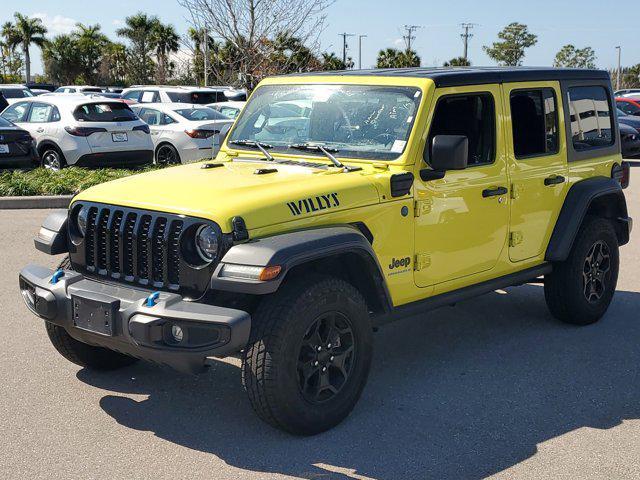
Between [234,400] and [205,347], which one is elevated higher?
[205,347]

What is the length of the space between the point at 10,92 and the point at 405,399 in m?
25.2

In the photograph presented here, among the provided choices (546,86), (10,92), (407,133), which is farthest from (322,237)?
(10,92)

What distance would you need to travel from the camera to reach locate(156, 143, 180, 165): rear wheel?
16906mm

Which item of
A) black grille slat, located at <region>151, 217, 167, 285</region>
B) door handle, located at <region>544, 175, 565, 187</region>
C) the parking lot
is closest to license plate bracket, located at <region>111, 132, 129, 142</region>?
the parking lot

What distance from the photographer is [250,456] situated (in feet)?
14.1

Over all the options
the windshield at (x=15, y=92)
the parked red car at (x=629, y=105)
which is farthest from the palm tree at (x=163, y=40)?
the parked red car at (x=629, y=105)

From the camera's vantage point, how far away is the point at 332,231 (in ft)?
14.8

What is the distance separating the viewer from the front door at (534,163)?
5.80m

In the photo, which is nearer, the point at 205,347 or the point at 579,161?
the point at 205,347

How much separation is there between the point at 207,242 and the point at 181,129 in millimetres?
12739

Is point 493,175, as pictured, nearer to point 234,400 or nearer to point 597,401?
point 597,401

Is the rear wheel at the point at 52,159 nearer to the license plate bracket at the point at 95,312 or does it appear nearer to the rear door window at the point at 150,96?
the rear door window at the point at 150,96

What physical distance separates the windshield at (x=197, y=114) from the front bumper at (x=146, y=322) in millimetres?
12766

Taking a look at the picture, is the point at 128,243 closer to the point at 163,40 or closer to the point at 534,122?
the point at 534,122
